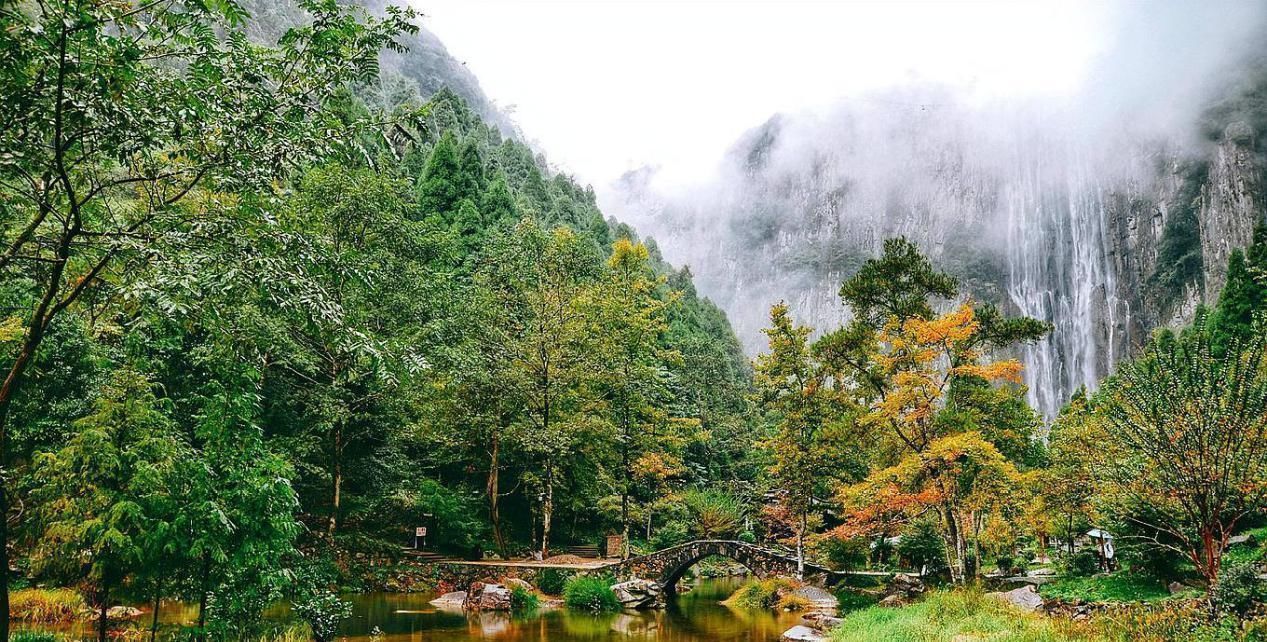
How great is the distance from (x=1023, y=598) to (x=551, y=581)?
44.5 feet

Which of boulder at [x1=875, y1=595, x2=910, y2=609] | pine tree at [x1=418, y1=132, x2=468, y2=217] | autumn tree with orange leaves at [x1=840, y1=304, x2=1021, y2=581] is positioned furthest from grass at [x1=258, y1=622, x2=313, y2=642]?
pine tree at [x1=418, y1=132, x2=468, y2=217]

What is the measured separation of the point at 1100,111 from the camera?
369 ft

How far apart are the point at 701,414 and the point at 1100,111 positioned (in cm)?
10818

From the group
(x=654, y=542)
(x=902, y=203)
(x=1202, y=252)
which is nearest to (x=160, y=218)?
(x=654, y=542)

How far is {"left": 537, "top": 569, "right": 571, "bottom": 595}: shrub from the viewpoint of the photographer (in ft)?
72.6

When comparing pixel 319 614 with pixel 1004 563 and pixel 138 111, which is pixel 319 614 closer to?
pixel 138 111

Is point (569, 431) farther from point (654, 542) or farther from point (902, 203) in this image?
point (902, 203)

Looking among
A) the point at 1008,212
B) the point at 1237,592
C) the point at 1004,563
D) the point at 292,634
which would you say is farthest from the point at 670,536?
the point at 1008,212

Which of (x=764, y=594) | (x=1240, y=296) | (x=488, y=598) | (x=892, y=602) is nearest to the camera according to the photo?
(x=892, y=602)

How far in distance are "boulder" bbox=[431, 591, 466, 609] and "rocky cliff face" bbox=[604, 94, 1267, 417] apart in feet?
92.9

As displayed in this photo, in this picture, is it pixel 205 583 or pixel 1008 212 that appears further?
pixel 1008 212

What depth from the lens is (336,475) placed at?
72.1 ft

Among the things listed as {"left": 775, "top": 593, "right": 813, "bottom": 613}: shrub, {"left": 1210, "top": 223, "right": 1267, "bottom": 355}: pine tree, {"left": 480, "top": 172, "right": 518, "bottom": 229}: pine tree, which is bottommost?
{"left": 775, "top": 593, "right": 813, "bottom": 613}: shrub

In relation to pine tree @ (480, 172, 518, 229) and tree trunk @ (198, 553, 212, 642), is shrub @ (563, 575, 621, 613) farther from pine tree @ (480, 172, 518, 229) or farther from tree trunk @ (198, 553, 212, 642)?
pine tree @ (480, 172, 518, 229)
